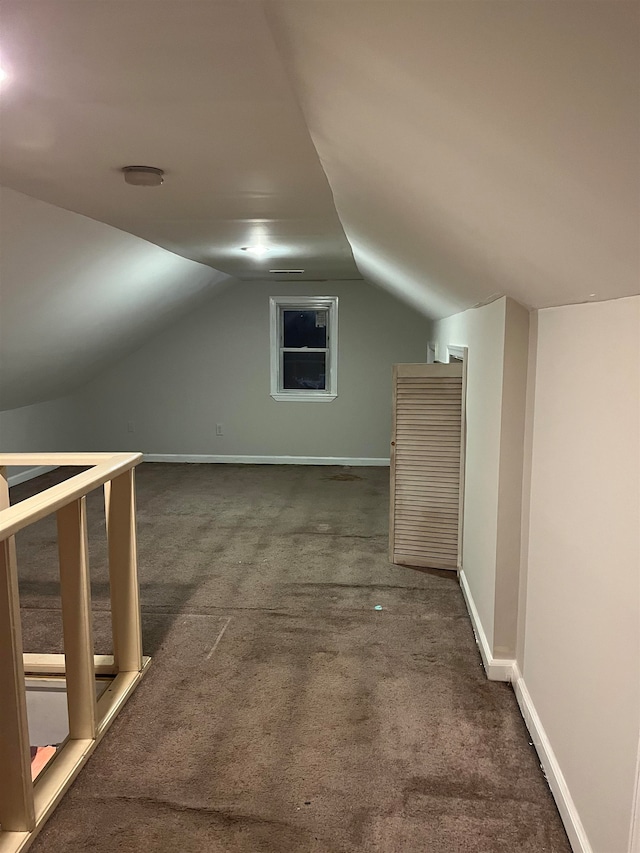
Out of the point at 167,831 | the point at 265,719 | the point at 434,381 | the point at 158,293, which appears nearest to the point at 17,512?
the point at 167,831

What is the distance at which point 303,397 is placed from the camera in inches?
272

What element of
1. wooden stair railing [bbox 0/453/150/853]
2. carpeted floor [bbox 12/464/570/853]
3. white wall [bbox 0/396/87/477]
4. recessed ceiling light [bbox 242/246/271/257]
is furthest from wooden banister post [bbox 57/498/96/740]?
white wall [bbox 0/396/87/477]

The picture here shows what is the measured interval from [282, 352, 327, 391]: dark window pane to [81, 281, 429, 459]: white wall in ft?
0.78

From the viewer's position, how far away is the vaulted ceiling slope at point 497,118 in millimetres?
720

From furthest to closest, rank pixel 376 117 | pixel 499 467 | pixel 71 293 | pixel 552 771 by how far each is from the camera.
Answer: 1. pixel 71 293
2. pixel 499 467
3. pixel 552 771
4. pixel 376 117

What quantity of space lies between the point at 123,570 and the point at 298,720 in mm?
916

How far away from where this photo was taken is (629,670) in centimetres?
141

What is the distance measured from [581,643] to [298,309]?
219 inches

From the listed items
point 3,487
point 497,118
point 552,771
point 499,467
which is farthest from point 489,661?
point 497,118

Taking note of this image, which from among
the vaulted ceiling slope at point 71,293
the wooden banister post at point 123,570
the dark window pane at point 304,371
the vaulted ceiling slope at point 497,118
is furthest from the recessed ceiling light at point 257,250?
the dark window pane at point 304,371

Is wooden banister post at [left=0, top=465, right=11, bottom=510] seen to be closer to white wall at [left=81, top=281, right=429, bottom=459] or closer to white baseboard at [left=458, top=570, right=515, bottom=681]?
white baseboard at [left=458, top=570, right=515, bottom=681]

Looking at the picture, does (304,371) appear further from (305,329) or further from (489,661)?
(489,661)

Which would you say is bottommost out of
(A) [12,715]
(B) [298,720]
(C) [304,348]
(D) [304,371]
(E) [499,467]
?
(B) [298,720]

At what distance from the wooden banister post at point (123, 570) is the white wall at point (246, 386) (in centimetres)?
434
